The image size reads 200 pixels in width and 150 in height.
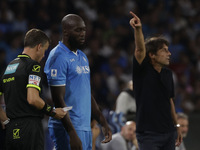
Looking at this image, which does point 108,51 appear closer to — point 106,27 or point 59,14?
point 106,27

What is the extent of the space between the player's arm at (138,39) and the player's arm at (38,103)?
1.10m

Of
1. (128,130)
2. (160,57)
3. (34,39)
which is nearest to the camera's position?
(34,39)

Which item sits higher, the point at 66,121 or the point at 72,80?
the point at 72,80

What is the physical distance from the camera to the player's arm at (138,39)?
4.48m

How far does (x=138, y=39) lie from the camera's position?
4.51 metres

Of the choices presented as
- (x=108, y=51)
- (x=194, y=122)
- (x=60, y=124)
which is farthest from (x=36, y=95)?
(x=108, y=51)

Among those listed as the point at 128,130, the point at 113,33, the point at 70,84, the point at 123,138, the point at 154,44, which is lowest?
the point at 123,138

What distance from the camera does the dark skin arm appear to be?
13.0 feet

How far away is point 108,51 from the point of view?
1172 cm

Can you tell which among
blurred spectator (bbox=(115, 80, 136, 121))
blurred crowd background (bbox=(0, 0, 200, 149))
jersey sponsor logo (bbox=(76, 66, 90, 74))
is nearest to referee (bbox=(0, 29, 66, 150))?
jersey sponsor logo (bbox=(76, 66, 90, 74))

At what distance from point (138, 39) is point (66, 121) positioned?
1.14m

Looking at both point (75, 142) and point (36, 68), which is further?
point (36, 68)

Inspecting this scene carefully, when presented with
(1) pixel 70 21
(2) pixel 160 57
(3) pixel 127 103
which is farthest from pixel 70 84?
(3) pixel 127 103

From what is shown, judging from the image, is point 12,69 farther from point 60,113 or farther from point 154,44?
point 154,44
